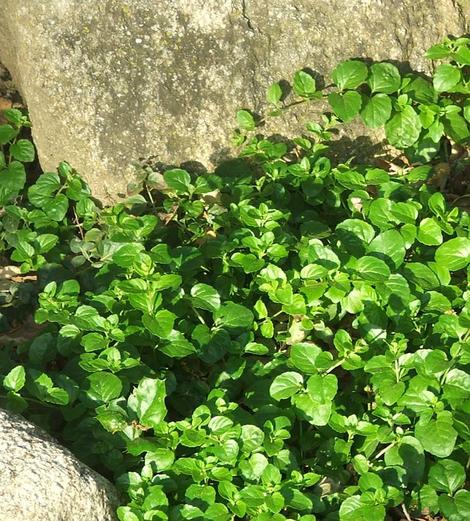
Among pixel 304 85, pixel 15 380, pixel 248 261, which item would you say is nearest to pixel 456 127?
pixel 304 85


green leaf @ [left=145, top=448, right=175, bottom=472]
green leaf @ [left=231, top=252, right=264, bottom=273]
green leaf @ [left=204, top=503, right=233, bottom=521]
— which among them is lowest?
green leaf @ [left=204, top=503, right=233, bottom=521]

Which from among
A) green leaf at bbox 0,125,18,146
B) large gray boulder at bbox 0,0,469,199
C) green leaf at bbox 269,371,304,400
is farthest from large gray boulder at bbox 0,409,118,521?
green leaf at bbox 0,125,18,146

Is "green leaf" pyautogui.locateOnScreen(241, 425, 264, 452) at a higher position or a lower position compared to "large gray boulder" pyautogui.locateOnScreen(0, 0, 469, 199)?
lower

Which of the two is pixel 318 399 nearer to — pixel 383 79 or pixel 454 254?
pixel 454 254

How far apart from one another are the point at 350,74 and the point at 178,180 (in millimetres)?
907

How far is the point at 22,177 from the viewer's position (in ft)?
14.6

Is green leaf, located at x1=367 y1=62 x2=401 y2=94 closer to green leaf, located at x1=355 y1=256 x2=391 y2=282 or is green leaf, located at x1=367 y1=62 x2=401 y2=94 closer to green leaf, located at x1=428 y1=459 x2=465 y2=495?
green leaf, located at x1=355 y1=256 x2=391 y2=282

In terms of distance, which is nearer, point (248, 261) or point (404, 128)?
point (248, 261)

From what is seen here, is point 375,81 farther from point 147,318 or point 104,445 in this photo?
point 104,445

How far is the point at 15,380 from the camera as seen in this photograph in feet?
11.0

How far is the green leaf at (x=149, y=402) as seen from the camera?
328 centimetres

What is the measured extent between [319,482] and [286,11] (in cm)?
220

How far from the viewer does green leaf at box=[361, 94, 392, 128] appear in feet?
14.4

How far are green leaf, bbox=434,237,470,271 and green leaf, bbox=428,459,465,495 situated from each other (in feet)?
2.61
